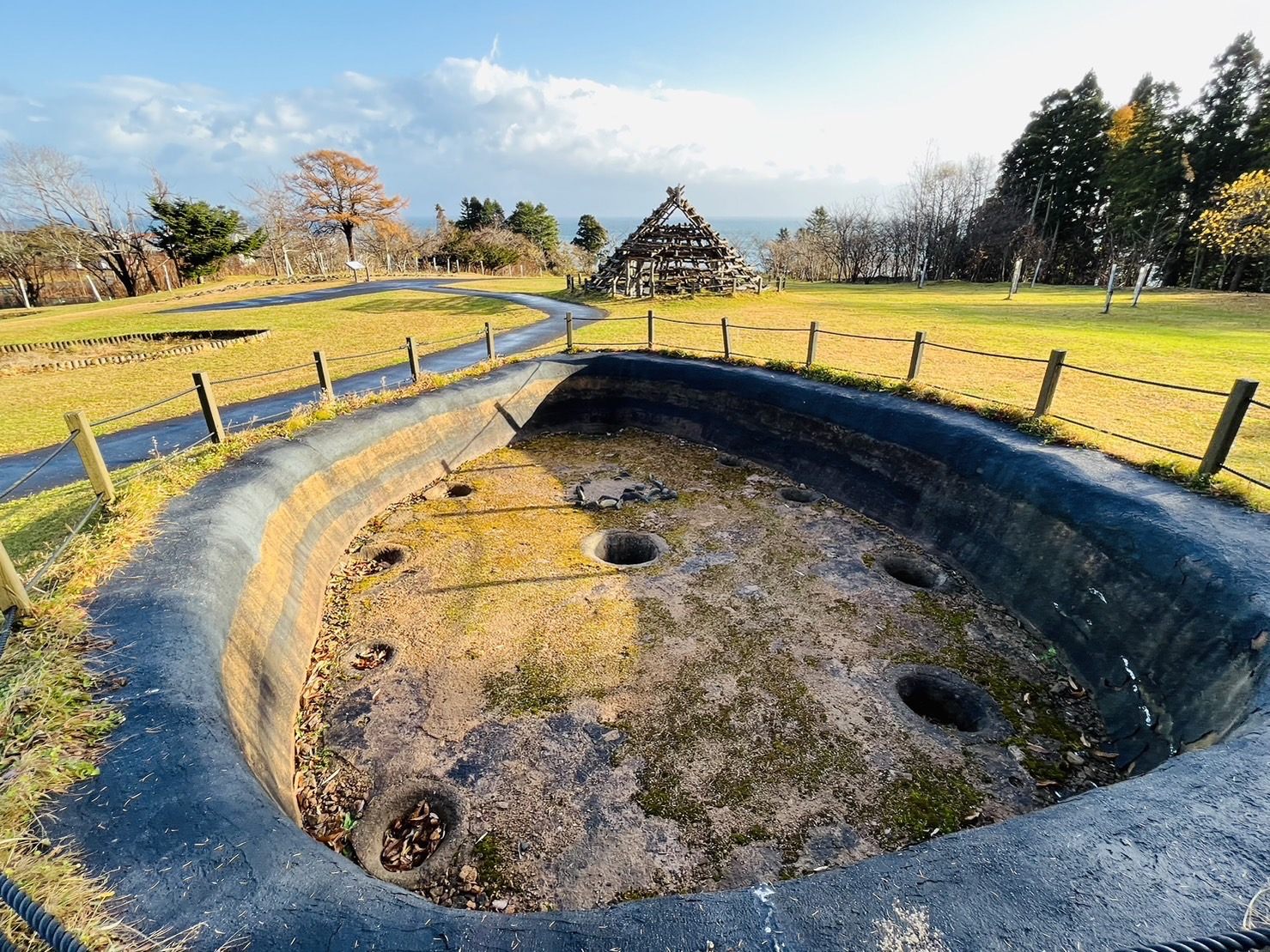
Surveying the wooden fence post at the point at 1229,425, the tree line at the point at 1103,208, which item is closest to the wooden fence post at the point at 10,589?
the wooden fence post at the point at 1229,425

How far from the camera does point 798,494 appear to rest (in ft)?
34.7

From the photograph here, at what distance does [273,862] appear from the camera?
319 cm

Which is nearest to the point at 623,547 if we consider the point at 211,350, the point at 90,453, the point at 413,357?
the point at 90,453

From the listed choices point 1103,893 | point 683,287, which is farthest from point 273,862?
point 683,287

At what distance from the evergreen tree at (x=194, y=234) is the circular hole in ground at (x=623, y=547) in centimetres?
4951

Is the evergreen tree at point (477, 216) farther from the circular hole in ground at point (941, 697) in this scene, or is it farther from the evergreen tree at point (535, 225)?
the circular hole in ground at point (941, 697)

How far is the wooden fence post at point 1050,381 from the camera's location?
8.34 m

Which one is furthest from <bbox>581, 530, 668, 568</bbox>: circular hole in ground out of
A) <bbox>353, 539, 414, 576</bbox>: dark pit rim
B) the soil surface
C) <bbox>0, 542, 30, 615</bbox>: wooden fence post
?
<bbox>0, 542, 30, 615</bbox>: wooden fence post

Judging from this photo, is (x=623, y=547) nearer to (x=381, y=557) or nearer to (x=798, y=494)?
(x=798, y=494)

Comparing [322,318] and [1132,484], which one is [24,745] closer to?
[1132,484]

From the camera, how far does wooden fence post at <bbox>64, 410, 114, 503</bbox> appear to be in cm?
605

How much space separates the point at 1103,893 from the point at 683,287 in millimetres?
Answer: 30918

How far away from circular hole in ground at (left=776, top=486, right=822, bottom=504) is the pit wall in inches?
10.5

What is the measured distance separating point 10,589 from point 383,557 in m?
4.42
